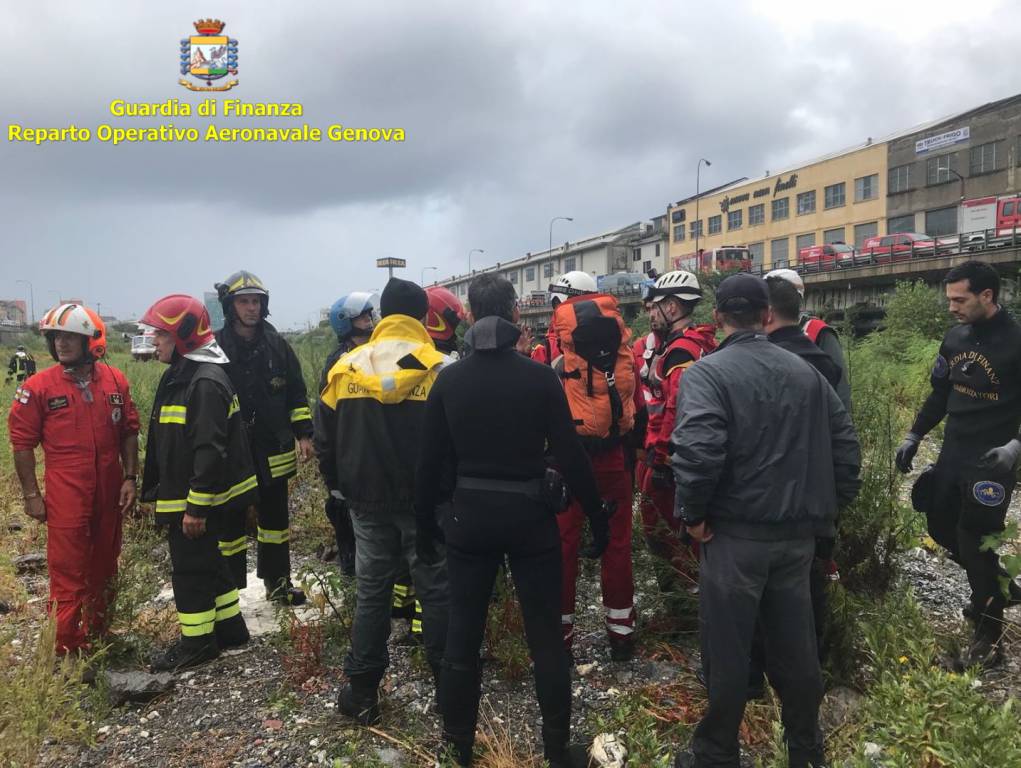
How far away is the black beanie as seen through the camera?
3.22 m

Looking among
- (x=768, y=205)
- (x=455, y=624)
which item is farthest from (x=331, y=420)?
(x=768, y=205)

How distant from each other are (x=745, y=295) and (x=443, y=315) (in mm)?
2053

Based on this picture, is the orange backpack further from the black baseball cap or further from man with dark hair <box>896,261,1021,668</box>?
man with dark hair <box>896,261,1021,668</box>

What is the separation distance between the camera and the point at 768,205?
1959 inches

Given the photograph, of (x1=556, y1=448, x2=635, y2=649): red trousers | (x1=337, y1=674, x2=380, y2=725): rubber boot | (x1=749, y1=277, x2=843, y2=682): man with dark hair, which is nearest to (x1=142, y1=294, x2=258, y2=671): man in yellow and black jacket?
(x1=337, y1=674, x2=380, y2=725): rubber boot

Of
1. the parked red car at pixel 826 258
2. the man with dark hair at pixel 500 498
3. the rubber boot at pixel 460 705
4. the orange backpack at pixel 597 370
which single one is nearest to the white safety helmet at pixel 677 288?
the orange backpack at pixel 597 370

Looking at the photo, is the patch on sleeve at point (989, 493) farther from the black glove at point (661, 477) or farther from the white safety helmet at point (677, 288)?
the white safety helmet at point (677, 288)

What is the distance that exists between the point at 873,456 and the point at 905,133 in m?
47.0

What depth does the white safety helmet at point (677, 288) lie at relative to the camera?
3.97m

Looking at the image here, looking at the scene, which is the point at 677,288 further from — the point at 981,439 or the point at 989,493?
the point at 989,493

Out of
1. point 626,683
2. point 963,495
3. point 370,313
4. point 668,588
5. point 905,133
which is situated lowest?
point 626,683

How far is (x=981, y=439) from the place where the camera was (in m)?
3.39

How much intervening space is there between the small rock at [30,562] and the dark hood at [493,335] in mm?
5043

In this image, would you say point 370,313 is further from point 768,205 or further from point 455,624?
point 768,205
